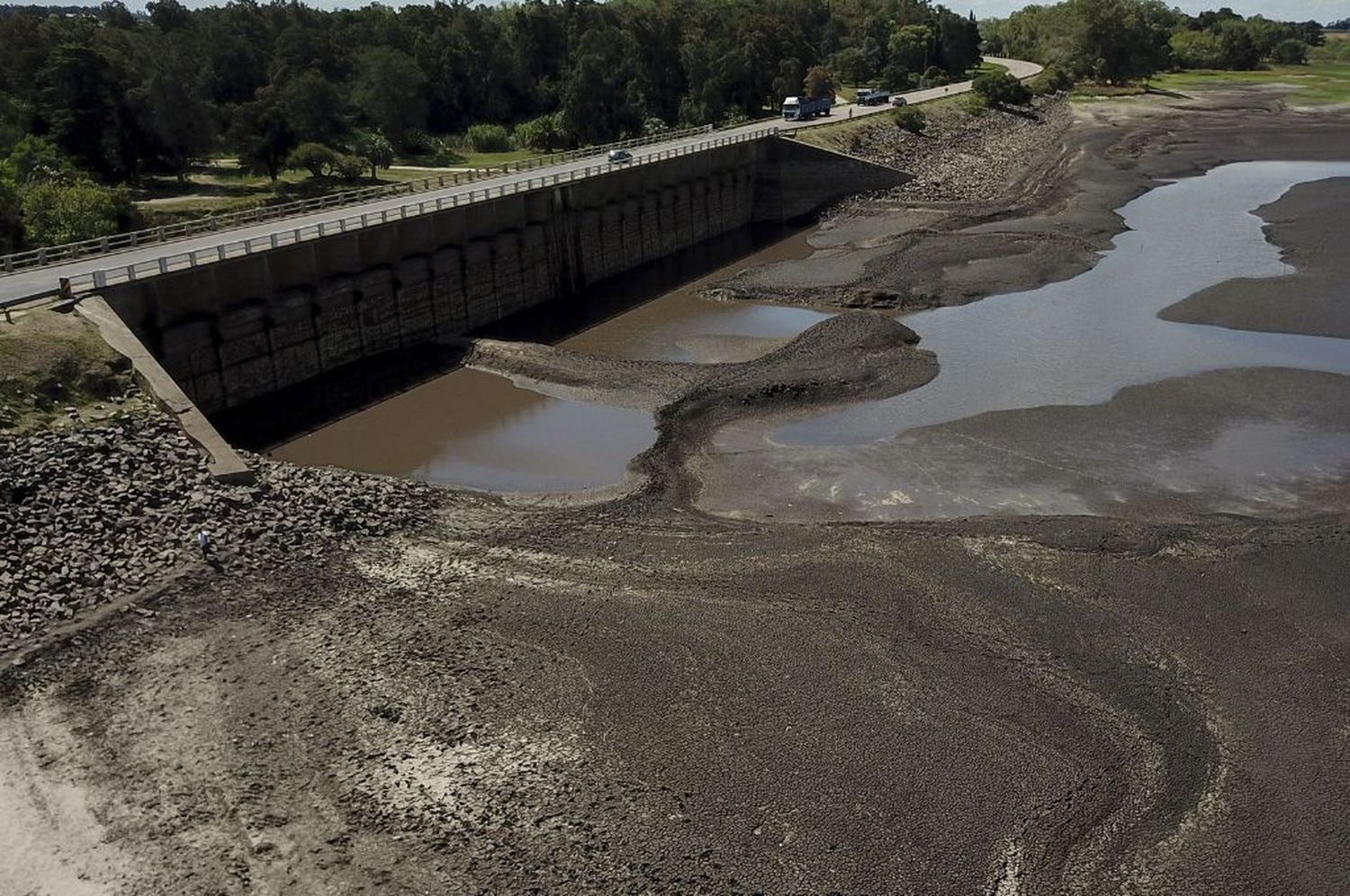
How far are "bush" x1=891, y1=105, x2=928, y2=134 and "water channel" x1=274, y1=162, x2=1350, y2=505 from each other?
36.3m

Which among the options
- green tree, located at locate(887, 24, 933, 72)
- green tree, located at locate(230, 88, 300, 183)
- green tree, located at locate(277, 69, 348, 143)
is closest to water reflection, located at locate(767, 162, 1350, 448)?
green tree, located at locate(230, 88, 300, 183)

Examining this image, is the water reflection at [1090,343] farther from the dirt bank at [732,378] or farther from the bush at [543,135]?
the bush at [543,135]

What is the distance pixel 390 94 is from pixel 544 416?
200ft

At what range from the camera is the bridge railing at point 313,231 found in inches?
1606

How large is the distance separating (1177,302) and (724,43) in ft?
225

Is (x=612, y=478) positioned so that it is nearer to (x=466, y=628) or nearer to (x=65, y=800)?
(x=466, y=628)

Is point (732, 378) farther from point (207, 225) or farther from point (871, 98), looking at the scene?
point (871, 98)

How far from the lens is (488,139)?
332 feet

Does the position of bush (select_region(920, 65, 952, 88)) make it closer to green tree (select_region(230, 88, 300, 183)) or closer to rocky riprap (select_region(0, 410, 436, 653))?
green tree (select_region(230, 88, 300, 183))

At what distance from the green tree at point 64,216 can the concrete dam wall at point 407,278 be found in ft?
42.9

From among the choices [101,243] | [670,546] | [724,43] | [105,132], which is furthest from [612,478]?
[724,43]

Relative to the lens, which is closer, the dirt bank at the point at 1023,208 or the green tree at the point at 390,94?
the dirt bank at the point at 1023,208

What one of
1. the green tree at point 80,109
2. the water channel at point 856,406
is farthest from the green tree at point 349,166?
the water channel at point 856,406

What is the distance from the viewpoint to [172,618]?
26438 mm
